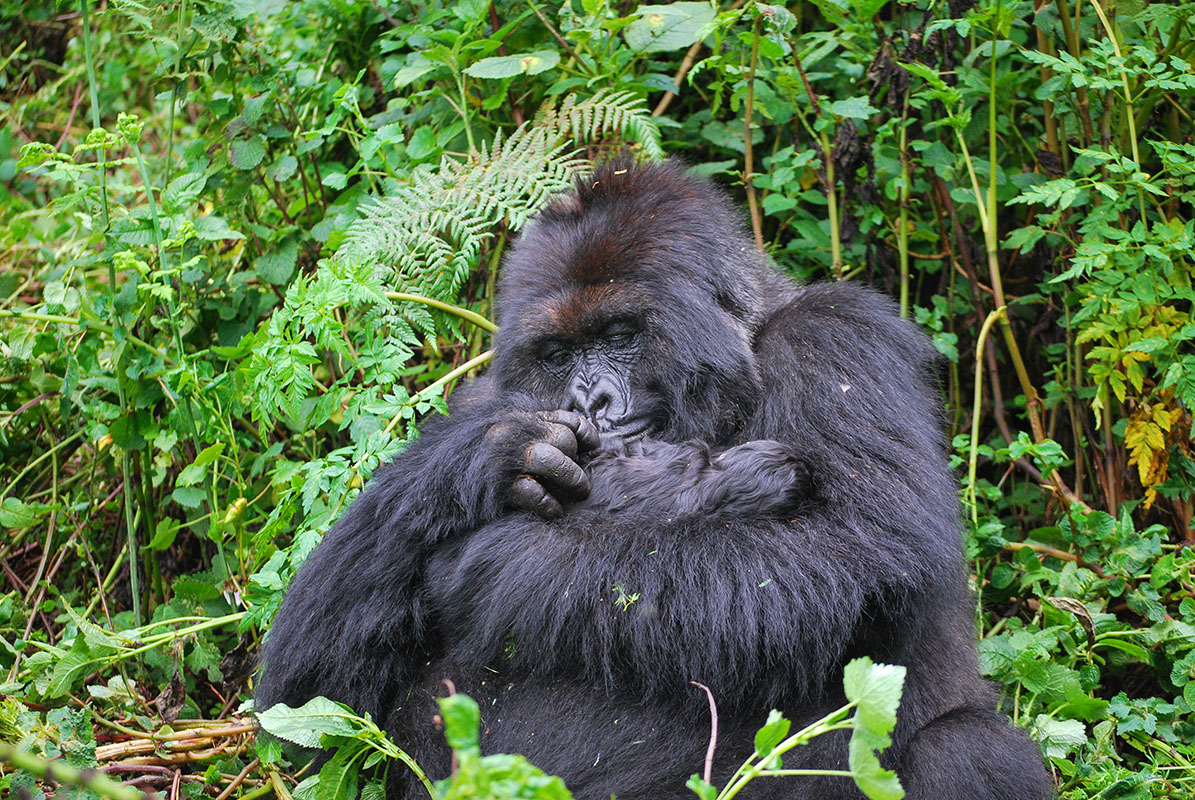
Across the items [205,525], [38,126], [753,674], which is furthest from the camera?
[38,126]

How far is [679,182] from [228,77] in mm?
2076

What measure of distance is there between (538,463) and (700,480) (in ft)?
1.37

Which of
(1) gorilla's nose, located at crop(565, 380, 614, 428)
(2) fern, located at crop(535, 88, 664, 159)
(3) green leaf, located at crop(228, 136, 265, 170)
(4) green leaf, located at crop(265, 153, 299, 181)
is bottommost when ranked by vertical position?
(1) gorilla's nose, located at crop(565, 380, 614, 428)

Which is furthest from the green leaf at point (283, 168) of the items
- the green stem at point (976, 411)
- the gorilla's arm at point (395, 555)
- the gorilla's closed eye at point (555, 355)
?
the green stem at point (976, 411)

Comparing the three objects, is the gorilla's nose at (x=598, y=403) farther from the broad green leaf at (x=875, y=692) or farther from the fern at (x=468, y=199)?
the broad green leaf at (x=875, y=692)

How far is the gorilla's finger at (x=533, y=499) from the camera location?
2717 millimetres

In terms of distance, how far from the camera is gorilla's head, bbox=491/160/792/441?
2.98m

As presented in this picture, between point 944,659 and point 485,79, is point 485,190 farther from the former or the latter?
point 944,659

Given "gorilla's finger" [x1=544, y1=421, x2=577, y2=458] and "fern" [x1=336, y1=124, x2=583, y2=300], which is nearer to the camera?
"gorilla's finger" [x1=544, y1=421, x2=577, y2=458]

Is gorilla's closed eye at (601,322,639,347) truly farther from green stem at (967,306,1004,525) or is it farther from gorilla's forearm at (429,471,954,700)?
green stem at (967,306,1004,525)

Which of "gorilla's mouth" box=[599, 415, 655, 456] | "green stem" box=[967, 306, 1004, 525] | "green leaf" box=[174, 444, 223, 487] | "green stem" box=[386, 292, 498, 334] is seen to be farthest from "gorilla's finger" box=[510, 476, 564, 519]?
"green stem" box=[967, 306, 1004, 525]

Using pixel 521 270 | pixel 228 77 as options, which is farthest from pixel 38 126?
pixel 521 270

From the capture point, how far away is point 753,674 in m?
2.52

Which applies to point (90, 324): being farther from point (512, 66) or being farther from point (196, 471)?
point (512, 66)
